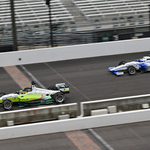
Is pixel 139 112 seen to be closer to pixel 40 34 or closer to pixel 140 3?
pixel 40 34

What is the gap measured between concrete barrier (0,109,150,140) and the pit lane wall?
8.60 metres

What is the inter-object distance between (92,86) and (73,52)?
465 centimetres

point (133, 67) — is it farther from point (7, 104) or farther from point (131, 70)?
point (7, 104)

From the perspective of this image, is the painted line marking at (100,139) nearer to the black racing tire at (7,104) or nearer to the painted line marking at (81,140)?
the painted line marking at (81,140)

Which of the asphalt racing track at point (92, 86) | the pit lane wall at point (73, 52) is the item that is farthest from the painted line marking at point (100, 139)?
the pit lane wall at point (73, 52)

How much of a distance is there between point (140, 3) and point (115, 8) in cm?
245

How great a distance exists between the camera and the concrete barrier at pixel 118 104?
1139 cm

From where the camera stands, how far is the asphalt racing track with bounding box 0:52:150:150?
10.1 m

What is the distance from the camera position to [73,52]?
19344 millimetres

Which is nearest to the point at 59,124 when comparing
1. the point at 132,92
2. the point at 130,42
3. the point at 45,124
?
the point at 45,124

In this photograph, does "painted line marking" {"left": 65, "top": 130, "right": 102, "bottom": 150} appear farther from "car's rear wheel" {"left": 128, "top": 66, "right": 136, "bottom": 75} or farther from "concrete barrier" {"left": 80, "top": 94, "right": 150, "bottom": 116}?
"car's rear wheel" {"left": 128, "top": 66, "right": 136, "bottom": 75}

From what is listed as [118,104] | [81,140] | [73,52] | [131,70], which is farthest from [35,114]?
[73,52]

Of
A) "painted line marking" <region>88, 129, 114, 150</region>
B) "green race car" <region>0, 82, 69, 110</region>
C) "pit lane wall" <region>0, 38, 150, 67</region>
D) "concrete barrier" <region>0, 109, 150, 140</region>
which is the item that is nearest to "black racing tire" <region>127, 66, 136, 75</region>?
"pit lane wall" <region>0, 38, 150, 67</region>

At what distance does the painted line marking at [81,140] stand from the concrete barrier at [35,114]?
0.77 m
